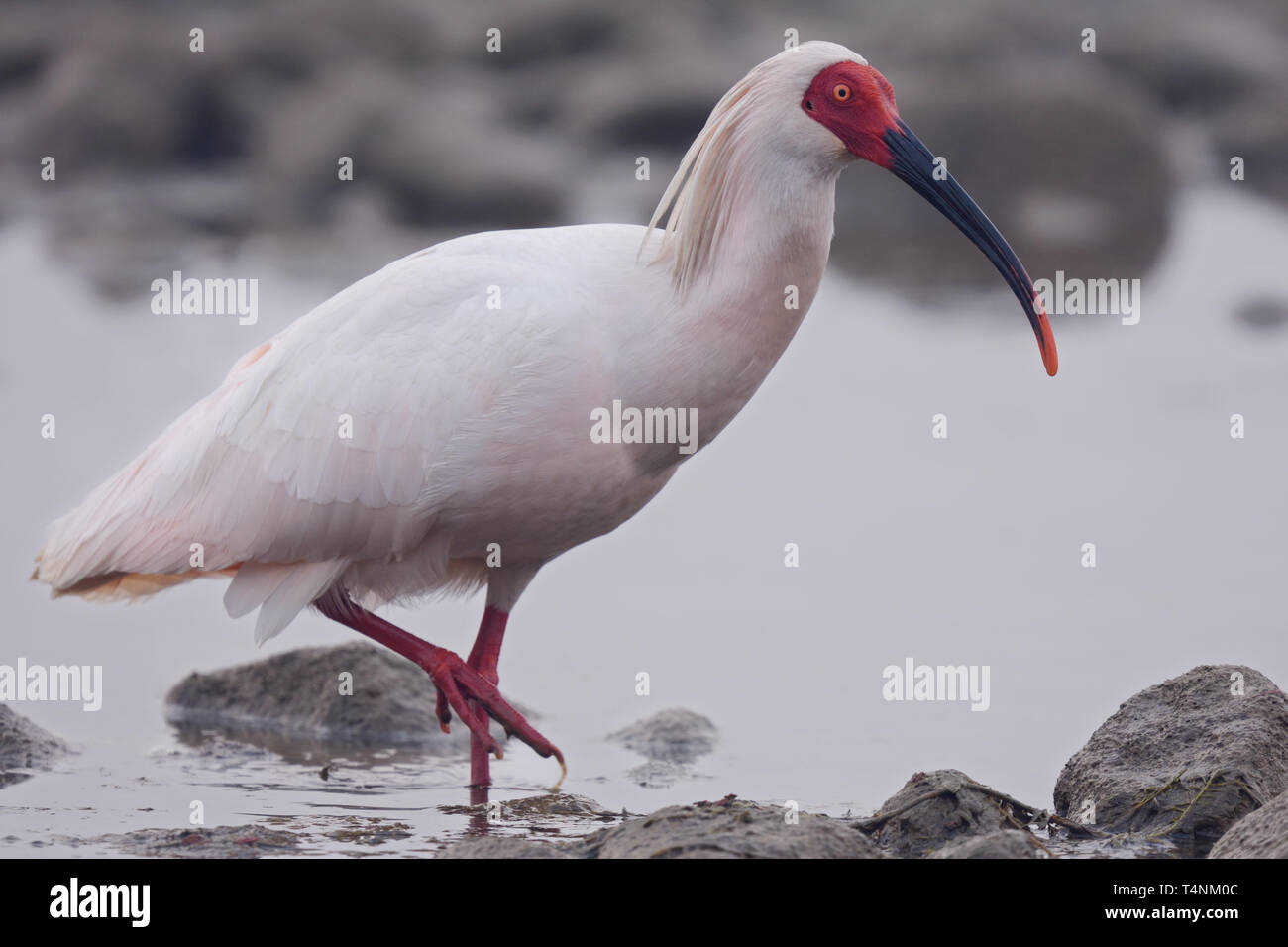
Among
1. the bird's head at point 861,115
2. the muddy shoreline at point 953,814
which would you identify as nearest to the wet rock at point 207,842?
the muddy shoreline at point 953,814

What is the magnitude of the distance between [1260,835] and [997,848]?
2.97 ft

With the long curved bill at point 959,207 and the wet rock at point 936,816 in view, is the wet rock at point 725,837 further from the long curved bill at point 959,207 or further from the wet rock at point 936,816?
the long curved bill at point 959,207

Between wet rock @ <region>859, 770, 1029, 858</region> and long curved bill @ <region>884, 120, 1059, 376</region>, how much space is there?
1851 millimetres

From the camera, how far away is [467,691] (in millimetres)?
7699

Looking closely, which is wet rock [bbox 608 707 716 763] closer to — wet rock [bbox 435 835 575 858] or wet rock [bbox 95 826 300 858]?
wet rock [bbox 95 826 300 858]

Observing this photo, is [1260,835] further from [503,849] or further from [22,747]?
[22,747]

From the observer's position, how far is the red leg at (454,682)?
7578 millimetres

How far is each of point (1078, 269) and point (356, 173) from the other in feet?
28.1

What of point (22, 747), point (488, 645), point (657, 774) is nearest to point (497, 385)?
point (488, 645)

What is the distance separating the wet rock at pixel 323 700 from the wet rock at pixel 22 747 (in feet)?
3.06

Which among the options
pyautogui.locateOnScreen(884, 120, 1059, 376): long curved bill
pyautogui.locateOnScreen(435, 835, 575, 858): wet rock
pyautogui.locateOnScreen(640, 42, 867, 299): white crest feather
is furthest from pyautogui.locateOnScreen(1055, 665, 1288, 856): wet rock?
pyautogui.locateOnScreen(640, 42, 867, 299): white crest feather

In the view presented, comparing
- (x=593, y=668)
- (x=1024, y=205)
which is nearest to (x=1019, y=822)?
(x=593, y=668)

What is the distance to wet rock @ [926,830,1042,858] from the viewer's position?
5547 mm

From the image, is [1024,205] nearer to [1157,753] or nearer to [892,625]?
[892,625]
